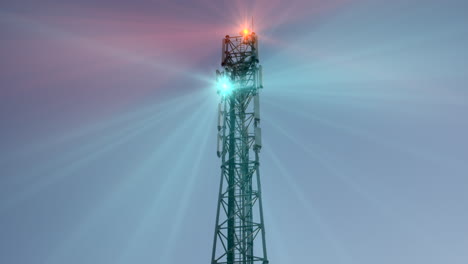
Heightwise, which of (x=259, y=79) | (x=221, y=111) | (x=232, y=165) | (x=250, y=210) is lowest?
(x=250, y=210)

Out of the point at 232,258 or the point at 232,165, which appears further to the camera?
the point at 232,165

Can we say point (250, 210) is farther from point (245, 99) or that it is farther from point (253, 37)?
point (253, 37)

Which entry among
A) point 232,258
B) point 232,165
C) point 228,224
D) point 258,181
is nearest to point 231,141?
point 232,165

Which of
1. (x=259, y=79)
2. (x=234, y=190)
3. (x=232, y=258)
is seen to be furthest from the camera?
(x=259, y=79)

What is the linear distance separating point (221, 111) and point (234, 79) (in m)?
3.13

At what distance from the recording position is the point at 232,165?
37188 mm

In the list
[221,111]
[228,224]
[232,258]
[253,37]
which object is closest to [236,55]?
[253,37]

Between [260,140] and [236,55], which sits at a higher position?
[236,55]

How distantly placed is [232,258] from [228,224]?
2531mm

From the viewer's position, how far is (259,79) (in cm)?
3947

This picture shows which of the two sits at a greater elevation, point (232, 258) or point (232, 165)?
point (232, 165)

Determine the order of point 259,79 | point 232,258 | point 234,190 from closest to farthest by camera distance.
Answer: point 232,258 < point 234,190 < point 259,79

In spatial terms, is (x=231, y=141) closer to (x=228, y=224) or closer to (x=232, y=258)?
(x=228, y=224)

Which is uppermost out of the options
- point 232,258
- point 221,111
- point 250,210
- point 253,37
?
point 253,37
